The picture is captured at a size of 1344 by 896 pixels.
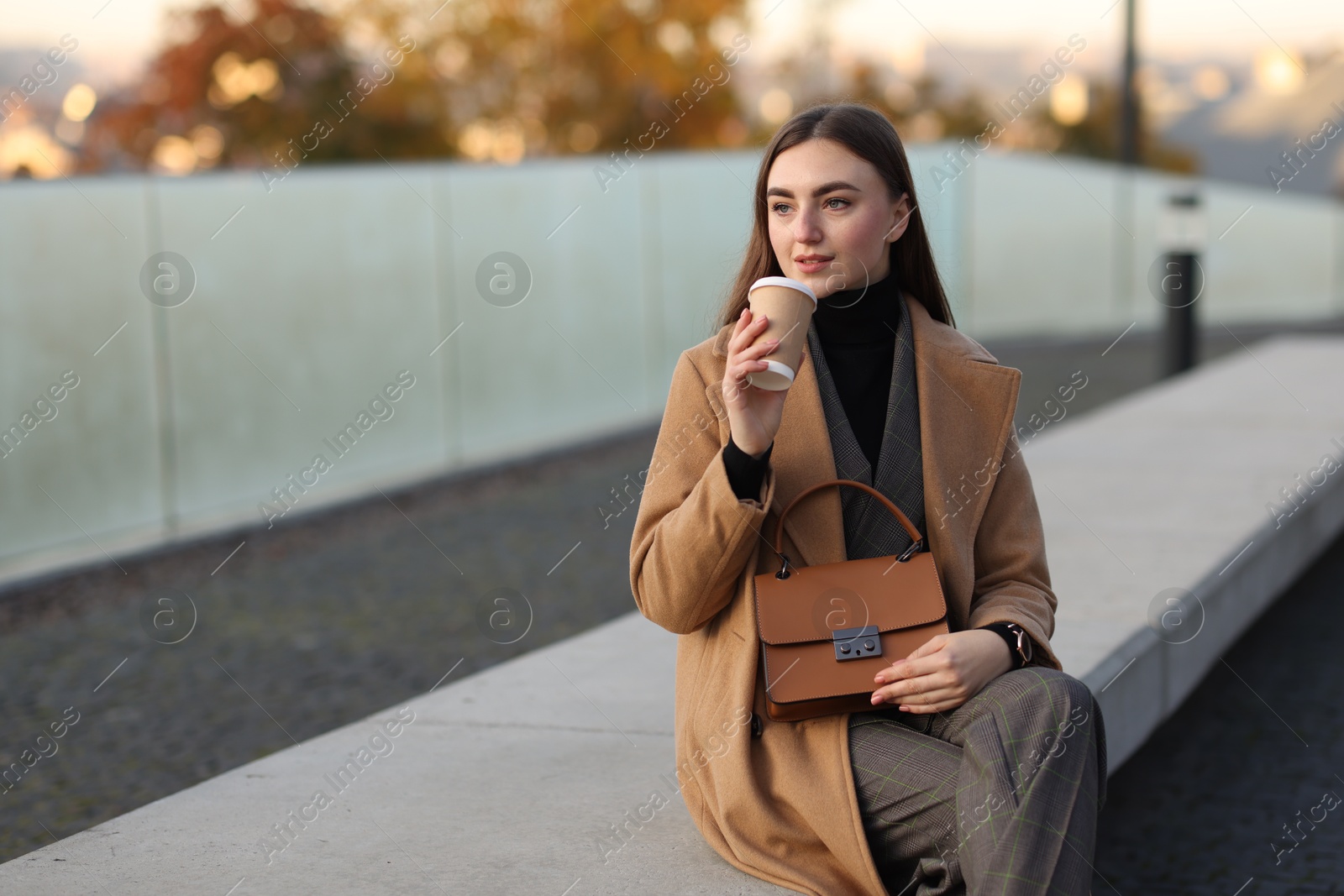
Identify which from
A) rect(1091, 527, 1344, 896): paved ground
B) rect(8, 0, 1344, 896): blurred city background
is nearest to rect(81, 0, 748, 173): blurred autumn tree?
rect(8, 0, 1344, 896): blurred city background

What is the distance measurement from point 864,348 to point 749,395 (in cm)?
43

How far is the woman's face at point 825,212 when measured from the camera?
2.49 metres

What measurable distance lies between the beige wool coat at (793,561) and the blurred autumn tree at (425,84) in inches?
791

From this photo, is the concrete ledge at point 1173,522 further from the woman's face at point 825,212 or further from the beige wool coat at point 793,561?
the woman's face at point 825,212

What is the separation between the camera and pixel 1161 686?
13.5 ft

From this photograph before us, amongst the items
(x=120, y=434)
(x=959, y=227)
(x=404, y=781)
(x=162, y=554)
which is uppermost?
(x=404, y=781)

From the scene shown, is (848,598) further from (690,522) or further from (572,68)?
(572,68)

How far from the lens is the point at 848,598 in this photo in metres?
2.45

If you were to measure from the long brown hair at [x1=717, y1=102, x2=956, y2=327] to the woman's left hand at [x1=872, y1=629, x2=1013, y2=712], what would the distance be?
68cm

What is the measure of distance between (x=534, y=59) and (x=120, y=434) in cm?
2108

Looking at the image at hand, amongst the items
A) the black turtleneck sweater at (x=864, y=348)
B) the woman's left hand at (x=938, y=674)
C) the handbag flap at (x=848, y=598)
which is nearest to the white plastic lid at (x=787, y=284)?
the black turtleneck sweater at (x=864, y=348)

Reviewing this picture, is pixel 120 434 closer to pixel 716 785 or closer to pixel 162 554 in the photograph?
pixel 162 554

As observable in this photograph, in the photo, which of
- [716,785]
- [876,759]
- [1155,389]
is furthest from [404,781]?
[1155,389]

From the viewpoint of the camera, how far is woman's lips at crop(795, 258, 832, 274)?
2510 mm
